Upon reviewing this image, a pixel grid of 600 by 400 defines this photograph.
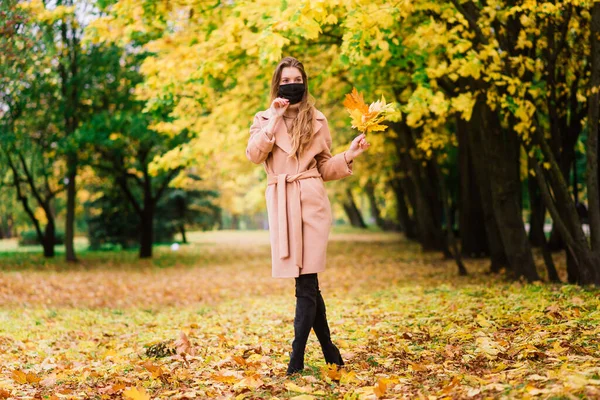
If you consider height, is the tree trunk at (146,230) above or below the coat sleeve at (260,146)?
below

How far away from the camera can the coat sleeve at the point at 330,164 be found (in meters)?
4.68

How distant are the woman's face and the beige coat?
27cm

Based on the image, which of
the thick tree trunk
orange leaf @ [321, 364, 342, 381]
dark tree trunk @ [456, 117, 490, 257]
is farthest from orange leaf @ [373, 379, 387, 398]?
dark tree trunk @ [456, 117, 490, 257]

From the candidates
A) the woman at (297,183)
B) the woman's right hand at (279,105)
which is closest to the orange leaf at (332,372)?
the woman at (297,183)

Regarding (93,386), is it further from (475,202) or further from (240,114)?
(475,202)

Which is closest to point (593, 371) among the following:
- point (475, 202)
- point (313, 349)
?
point (313, 349)

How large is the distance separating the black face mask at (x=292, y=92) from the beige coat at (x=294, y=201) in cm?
18

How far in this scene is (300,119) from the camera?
457 centimetres

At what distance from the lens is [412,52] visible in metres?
9.43

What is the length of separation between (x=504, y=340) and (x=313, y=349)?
1689 mm

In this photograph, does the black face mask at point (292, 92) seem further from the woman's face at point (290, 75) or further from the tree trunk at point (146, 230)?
the tree trunk at point (146, 230)

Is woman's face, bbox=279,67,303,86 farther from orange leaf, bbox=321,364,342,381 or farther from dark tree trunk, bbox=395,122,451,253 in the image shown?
dark tree trunk, bbox=395,122,451,253

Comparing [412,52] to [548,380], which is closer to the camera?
[548,380]

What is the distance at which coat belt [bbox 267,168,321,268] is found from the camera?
4.46 m
